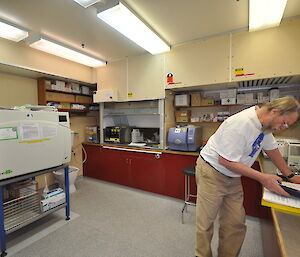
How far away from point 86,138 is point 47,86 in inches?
53.7

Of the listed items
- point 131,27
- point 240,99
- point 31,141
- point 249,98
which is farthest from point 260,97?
point 31,141

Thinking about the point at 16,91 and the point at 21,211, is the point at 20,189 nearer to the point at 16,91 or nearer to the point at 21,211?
the point at 21,211

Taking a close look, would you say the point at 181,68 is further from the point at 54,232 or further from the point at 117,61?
the point at 54,232

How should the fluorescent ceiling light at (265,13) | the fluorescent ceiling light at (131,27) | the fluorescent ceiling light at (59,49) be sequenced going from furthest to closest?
1. the fluorescent ceiling light at (59,49)
2. the fluorescent ceiling light at (131,27)
3. the fluorescent ceiling light at (265,13)

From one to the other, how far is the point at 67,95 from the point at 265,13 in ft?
10.8

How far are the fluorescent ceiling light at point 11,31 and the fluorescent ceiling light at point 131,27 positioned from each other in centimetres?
117

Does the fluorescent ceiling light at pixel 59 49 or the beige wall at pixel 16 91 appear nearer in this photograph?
the fluorescent ceiling light at pixel 59 49

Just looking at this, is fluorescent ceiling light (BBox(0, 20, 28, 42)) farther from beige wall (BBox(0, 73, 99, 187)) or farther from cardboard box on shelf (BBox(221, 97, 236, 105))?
cardboard box on shelf (BBox(221, 97, 236, 105))

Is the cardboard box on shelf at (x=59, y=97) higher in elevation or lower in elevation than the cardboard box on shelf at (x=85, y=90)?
lower

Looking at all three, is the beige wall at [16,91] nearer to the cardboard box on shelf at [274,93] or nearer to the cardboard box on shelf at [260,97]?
the cardboard box on shelf at [260,97]

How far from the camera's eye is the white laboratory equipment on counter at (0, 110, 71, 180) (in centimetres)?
167

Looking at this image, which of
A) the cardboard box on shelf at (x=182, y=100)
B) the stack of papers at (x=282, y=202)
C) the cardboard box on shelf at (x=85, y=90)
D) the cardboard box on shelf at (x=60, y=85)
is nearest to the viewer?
the stack of papers at (x=282, y=202)

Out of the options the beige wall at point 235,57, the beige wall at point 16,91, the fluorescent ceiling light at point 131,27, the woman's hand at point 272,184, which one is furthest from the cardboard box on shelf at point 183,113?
the beige wall at point 16,91

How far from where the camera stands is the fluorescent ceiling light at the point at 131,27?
1756mm
